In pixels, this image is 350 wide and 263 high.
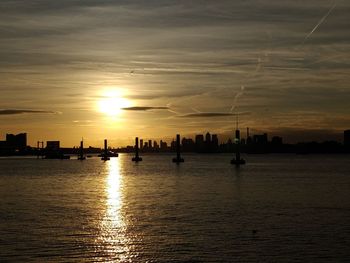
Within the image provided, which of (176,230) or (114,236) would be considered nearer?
(114,236)

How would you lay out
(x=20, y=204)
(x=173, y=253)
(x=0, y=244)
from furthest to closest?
(x=20, y=204)
(x=0, y=244)
(x=173, y=253)

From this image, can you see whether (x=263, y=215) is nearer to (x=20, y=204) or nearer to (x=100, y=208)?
(x=100, y=208)

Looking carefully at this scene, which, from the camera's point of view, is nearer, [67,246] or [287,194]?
[67,246]

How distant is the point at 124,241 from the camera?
48.4m

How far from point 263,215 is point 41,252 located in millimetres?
30057

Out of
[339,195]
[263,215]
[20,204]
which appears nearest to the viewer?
[263,215]

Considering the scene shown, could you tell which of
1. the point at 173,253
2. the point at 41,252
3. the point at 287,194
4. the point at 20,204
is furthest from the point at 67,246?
the point at 287,194

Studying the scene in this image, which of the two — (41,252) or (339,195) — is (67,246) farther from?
(339,195)

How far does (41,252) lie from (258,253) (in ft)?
51.6

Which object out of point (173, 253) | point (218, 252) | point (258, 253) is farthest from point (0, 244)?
point (258, 253)

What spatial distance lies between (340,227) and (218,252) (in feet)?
55.6

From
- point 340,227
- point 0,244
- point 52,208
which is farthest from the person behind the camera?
point 52,208

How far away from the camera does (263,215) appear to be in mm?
66438

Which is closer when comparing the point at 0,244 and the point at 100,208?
the point at 0,244
